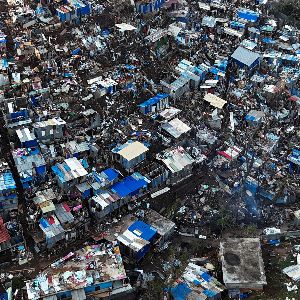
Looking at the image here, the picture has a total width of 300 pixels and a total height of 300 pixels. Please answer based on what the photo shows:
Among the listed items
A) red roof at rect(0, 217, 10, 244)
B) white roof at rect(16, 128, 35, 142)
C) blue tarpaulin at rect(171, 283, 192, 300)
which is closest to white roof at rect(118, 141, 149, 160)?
white roof at rect(16, 128, 35, 142)

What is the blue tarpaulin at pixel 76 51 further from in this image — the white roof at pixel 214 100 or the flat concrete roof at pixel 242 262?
the flat concrete roof at pixel 242 262

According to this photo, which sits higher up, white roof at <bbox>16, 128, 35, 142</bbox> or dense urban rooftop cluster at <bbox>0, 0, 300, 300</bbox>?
white roof at <bbox>16, 128, 35, 142</bbox>

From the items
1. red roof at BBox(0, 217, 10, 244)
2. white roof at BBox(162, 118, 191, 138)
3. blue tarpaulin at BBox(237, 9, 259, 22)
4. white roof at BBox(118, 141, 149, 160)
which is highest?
blue tarpaulin at BBox(237, 9, 259, 22)

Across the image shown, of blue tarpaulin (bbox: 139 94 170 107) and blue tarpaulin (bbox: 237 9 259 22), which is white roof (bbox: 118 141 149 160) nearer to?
blue tarpaulin (bbox: 139 94 170 107)

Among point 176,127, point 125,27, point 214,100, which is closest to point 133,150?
point 176,127

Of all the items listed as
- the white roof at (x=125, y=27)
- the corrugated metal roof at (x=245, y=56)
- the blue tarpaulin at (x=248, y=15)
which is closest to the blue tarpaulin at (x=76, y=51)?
the white roof at (x=125, y=27)
